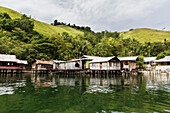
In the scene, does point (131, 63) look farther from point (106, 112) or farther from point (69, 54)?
point (106, 112)

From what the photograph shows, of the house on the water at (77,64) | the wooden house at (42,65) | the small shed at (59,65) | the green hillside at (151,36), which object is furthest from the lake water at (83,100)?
the green hillside at (151,36)

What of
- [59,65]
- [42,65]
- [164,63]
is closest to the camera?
[164,63]

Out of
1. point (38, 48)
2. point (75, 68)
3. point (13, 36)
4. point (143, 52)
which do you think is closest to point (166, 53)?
point (143, 52)

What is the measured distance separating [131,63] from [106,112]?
4622 cm

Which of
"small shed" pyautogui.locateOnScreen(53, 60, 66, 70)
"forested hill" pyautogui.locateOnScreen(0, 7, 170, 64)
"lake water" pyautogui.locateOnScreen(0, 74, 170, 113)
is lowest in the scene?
"lake water" pyautogui.locateOnScreen(0, 74, 170, 113)

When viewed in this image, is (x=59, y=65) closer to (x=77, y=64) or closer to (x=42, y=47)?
(x=77, y=64)

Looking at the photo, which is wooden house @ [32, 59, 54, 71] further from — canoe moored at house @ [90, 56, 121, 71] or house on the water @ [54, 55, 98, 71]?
canoe moored at house @ [90, 56, 121, 71]

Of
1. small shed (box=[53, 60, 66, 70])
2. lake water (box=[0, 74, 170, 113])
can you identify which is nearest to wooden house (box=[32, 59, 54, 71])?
small shed (box=[53, 60, 66, 70])

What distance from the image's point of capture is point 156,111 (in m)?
7.80

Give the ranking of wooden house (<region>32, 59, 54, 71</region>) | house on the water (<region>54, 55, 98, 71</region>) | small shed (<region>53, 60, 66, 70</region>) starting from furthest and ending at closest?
wooden house (<region>32, 59, 54, 71</region>) → small shed (<region>53, 60, 66, 70</region>) → house on the water (<region>54, 55, 98, 71</region>)

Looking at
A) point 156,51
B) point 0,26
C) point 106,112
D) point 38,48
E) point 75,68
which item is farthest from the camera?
point 156,51

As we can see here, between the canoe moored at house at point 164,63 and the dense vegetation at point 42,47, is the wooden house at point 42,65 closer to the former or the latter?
the dense vegetation at point 42,47

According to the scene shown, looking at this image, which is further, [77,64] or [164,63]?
[77,64]

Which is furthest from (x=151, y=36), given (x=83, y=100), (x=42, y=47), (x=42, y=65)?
(x=83, y=100)
